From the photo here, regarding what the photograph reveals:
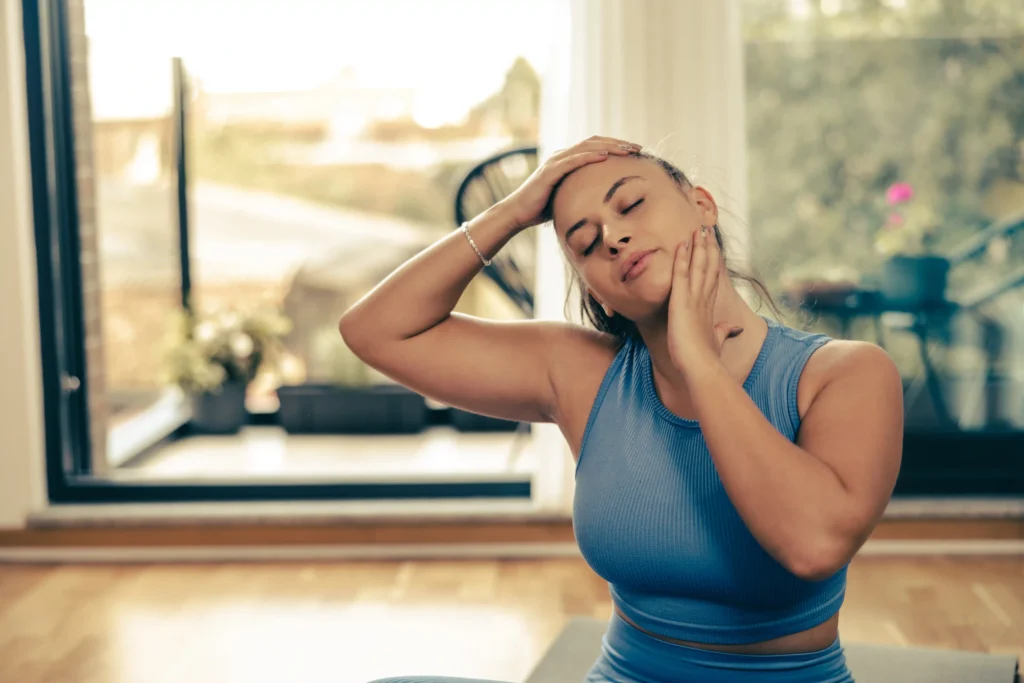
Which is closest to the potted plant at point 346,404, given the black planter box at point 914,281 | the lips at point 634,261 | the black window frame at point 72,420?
the black window frame at point 72,420

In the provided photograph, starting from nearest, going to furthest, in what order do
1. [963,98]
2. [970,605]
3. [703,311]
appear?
[703,311] < [970,605] < [963,98]

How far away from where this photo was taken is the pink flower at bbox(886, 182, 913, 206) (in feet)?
10.8

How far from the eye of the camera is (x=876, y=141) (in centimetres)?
329

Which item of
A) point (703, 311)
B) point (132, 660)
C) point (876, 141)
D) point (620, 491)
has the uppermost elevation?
point (876, 141)

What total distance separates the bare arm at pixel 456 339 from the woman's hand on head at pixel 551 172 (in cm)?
4

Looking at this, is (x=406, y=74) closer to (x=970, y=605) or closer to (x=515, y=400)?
(x=970, y=605)

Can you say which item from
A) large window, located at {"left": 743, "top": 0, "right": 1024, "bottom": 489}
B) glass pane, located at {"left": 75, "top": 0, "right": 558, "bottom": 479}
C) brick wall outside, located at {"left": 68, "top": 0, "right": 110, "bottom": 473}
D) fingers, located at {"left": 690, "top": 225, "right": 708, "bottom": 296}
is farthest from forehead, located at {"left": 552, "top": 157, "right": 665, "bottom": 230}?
glass pane, located at {"left": 75, "top": 0, "right": 558, "bottom": 479}

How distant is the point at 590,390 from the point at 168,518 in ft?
7.35

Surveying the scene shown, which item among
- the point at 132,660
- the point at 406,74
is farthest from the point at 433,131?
the point at 132,660

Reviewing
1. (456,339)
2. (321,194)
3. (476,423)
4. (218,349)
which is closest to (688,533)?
(456,339)

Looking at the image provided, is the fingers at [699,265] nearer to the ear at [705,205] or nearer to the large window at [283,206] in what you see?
the ear at [705,205]

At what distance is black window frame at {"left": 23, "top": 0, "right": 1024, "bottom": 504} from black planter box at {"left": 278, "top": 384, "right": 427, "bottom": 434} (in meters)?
1.11

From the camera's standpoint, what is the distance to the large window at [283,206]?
4.30 metres

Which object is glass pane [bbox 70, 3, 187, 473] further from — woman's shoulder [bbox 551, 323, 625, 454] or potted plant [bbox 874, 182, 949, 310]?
woman's shoulder [bbox 551, 323, 625, 454]
